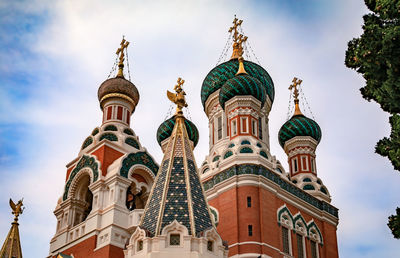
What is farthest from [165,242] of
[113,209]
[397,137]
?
[113,209]

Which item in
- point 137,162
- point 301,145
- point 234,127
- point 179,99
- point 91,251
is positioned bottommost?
point 91,251

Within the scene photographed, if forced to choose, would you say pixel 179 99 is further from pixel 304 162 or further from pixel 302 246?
pixel 304 162

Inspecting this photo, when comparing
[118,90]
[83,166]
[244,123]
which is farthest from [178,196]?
[118,90]

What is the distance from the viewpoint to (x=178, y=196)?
12.7 meters

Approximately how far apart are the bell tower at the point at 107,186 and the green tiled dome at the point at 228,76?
14.5 ft

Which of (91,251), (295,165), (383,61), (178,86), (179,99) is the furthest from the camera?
(295,165)

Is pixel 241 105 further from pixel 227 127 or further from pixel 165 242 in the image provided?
pixel 165 242

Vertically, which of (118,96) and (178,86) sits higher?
(118,96)

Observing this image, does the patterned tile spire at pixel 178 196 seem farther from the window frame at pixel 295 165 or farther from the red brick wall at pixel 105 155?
the window frame at pixel 295 165

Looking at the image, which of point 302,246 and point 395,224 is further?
point 302,246

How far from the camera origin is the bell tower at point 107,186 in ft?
58.1

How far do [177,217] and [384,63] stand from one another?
508cm

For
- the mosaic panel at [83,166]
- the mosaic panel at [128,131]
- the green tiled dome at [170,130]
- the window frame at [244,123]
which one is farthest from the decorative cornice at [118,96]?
the green tiled dome at [170,130]

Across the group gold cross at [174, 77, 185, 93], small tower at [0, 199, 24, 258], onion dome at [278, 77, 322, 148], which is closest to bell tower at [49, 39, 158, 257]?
small tower at [0, 199, 24, 258]
